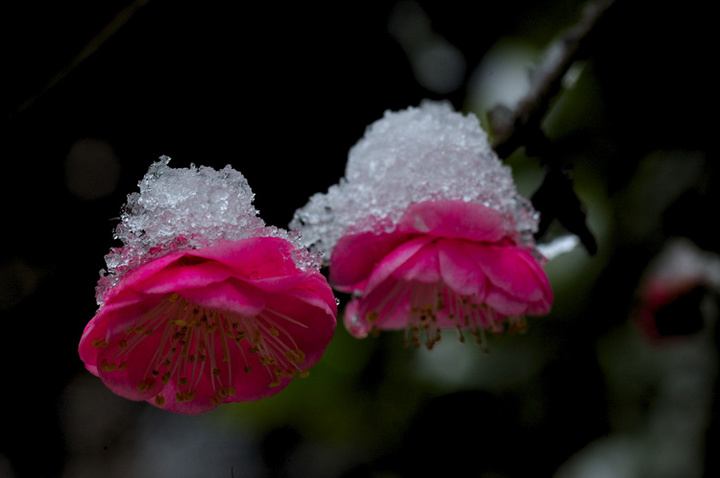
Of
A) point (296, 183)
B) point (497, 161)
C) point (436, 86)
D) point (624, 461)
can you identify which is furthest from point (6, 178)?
point (624, 461)

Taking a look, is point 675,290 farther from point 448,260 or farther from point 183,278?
point 183,278

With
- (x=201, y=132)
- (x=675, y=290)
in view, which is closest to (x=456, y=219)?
(x=201, y=132)

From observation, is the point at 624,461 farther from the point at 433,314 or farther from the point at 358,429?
the point at 433,314

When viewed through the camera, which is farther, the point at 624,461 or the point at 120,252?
the point at 624,461

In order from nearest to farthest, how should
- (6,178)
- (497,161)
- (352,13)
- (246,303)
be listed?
(246,303) < (497,161) < (6,178) < (352,13)

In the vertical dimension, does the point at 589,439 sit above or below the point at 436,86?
below

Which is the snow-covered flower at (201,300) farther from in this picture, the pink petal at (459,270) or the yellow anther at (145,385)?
the pink petal at (459,270)

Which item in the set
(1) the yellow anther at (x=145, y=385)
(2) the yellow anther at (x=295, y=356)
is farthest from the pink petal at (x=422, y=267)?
(1) the yellow anther at (x=145, y=385)
